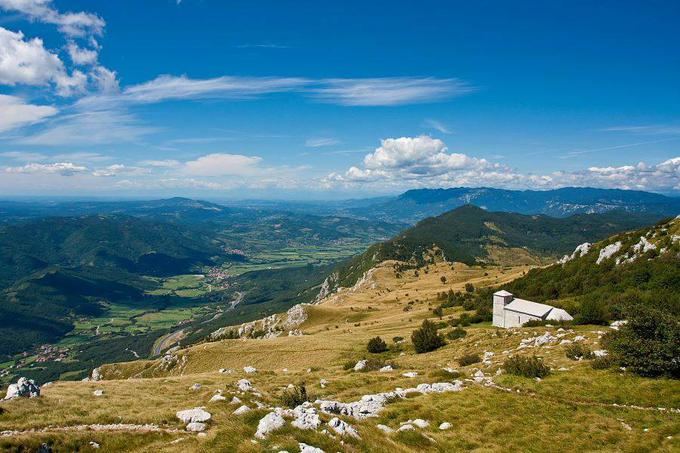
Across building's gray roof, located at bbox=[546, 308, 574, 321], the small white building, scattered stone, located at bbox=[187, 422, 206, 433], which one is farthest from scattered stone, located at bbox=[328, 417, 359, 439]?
building's gray roof, located at bbox=[546, 308, 574, 321]

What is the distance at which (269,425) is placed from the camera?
2088 cm

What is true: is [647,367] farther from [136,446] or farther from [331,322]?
[331,322]

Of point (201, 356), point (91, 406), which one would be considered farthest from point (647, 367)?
point (201, 356)

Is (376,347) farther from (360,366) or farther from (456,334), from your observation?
(360,366)

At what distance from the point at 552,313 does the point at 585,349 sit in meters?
34.7

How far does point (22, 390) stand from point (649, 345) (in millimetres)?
51599

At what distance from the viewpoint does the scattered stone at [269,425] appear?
20.3 meters

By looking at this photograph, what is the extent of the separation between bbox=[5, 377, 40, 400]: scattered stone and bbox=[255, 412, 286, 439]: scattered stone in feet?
66.1

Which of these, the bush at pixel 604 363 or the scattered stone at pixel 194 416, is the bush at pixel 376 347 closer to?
the bush at pixel 604 363

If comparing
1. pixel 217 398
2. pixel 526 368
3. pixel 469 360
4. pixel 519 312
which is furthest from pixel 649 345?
pixel 519 312

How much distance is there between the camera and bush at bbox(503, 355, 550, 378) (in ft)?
123

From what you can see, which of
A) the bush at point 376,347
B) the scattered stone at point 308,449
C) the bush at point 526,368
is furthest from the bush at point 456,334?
the scattered stone at point 308,449

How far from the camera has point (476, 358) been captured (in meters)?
51.5

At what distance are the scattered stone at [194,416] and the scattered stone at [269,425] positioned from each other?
5.08m
